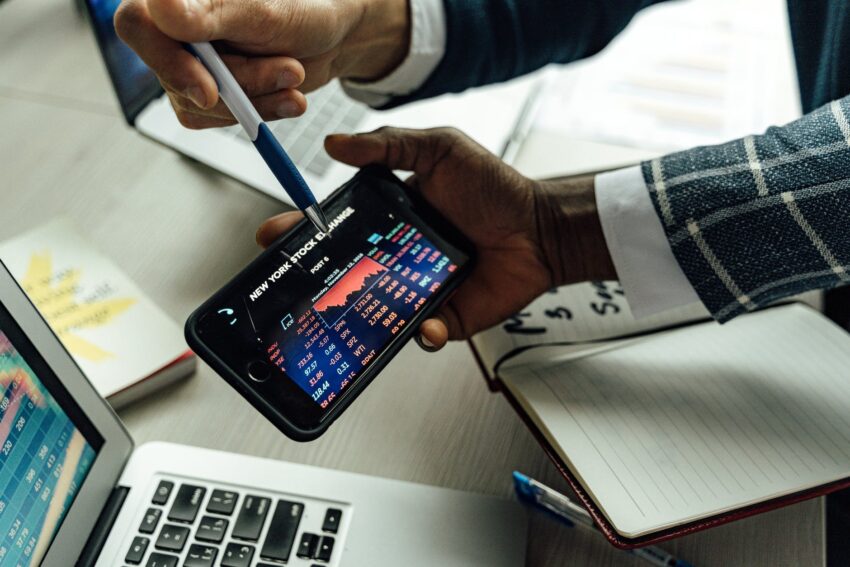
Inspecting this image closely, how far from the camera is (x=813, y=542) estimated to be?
0.48 meters

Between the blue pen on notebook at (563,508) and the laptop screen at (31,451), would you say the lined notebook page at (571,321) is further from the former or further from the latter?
the laptop screen at (31,451)

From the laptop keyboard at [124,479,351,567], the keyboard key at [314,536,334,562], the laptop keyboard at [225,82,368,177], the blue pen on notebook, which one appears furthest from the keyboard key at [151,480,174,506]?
the laptop keyboard at [225,82,368,177]

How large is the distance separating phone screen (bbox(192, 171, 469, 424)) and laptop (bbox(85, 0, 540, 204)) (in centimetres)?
14

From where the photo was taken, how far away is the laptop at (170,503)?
0.40m

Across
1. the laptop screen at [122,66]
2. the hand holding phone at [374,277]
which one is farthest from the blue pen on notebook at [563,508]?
the laptop screen at [122,66]

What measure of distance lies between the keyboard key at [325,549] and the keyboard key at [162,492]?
10cm

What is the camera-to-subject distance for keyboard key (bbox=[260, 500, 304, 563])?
44 centimetres

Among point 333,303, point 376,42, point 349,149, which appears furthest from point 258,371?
point 376,42

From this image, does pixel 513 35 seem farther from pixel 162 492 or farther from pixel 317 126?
pixel 162 492

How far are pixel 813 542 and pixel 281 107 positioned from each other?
1.51 feet

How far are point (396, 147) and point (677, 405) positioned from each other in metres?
0.28

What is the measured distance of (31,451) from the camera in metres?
0.40

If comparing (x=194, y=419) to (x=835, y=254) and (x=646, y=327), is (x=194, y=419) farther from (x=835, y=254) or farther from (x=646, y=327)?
(x=835, y=254)

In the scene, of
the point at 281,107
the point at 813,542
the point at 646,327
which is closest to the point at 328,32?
the point at 281,107
